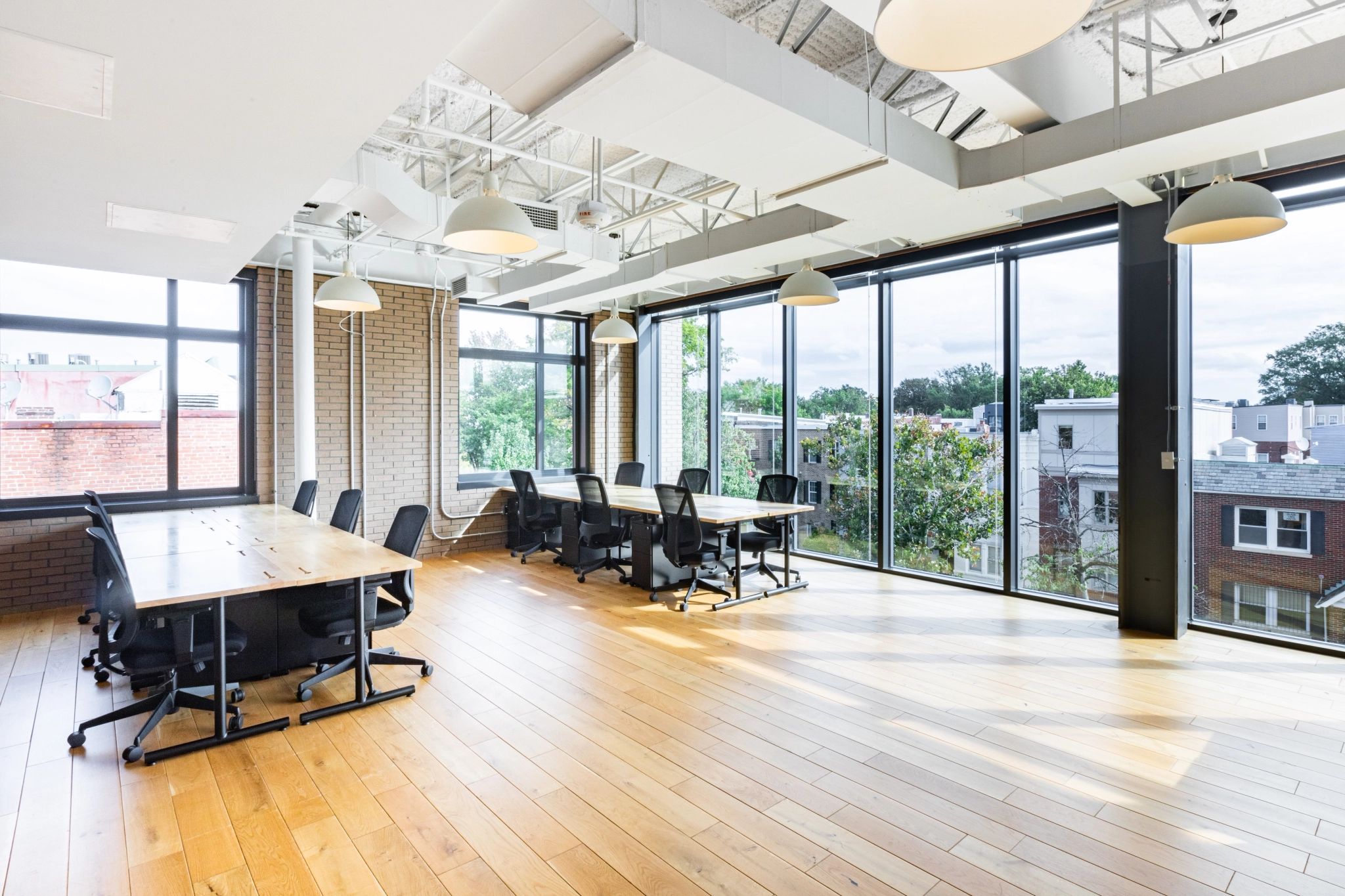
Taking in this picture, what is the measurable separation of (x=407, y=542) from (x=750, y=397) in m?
4.98

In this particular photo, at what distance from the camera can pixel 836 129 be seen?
3.29 meters

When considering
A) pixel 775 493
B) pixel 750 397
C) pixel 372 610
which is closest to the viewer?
pixel 372 610

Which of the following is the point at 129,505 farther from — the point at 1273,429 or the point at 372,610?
the point at 1273,429

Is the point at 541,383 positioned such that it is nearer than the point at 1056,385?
No

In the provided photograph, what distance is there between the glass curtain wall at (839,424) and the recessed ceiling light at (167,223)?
537cm

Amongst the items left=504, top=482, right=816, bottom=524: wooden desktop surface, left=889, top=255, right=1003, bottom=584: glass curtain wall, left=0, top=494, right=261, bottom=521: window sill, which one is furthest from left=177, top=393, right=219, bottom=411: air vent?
left=889, top=255, right=1003, bottom=584: glass curtain wall

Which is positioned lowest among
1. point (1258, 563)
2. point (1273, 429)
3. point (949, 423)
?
point (1258, 563)

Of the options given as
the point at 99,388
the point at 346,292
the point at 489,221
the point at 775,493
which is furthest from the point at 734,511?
the point at 99,388

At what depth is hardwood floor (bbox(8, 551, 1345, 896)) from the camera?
2305mm

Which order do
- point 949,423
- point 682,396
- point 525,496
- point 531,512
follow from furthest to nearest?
point 682,396
point 531,512
point 525,496
point 949,423

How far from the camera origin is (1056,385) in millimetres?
5738

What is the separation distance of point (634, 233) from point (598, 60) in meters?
5.18

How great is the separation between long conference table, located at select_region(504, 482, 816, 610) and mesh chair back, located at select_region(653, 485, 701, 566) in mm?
89

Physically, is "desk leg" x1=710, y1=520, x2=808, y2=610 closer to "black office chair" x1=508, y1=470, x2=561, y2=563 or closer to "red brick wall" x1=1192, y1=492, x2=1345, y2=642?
"black office chair" x1=508, y1=470, x2=561, y2=563
